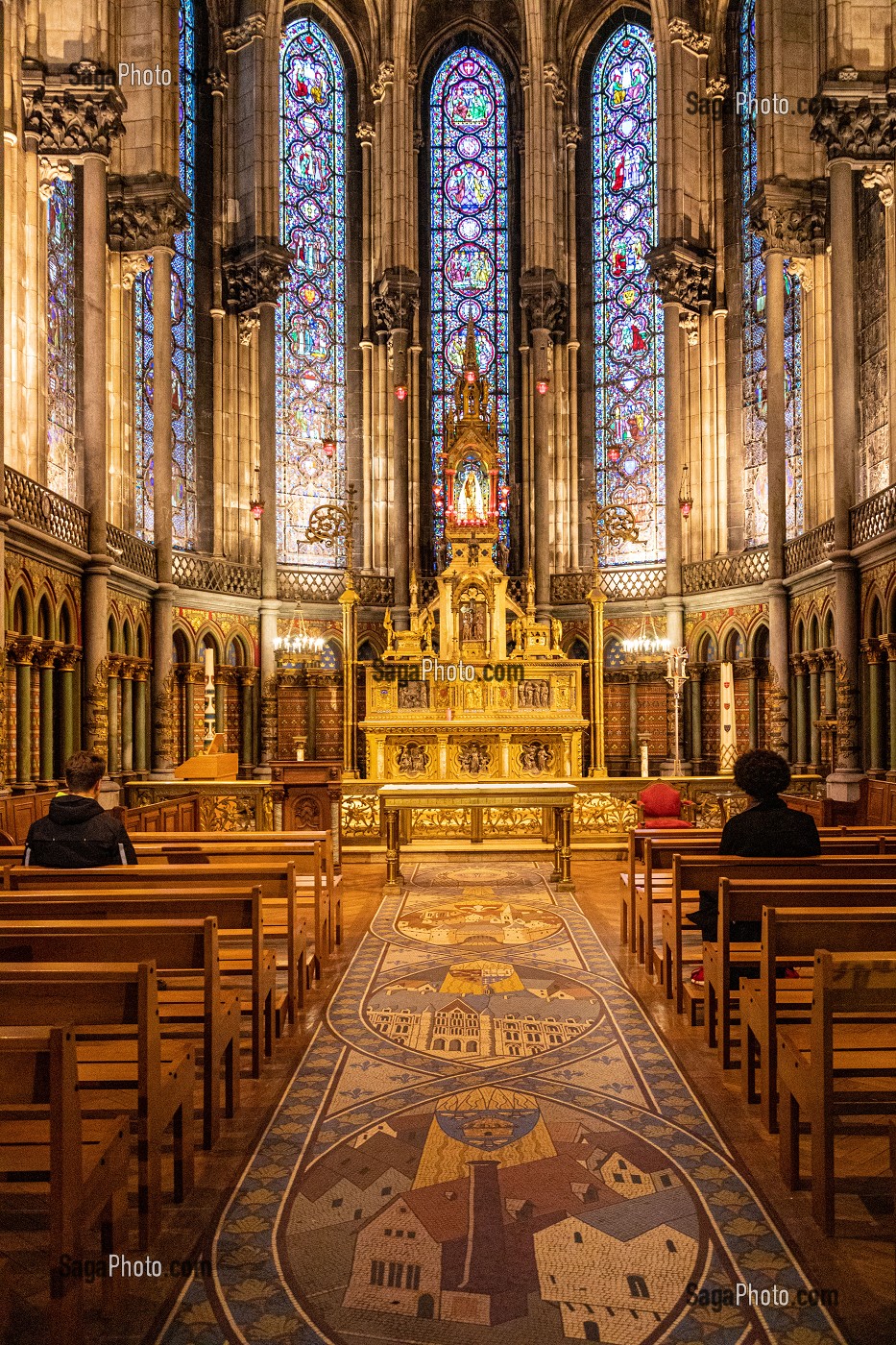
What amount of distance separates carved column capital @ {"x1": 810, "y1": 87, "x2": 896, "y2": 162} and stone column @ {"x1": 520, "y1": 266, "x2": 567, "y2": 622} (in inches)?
354

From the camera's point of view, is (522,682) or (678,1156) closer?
(678,1156)

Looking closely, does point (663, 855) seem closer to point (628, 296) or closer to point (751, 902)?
point (751, 902)

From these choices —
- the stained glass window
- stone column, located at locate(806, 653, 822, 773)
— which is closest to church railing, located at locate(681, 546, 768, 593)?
stone column, located at locate(806, 653, 822, 773)

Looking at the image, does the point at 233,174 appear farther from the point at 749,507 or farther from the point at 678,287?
the point at 749,507

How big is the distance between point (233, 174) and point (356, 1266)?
2496 cm

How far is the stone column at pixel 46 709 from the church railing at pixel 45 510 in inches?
68.9

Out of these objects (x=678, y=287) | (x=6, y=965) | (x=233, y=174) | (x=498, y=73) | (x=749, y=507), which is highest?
(x=498, y=73)

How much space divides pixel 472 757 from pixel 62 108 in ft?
39.7

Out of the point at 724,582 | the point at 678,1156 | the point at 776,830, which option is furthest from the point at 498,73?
the point at 678,1156

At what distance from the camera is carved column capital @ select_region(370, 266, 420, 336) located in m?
→ 24.8

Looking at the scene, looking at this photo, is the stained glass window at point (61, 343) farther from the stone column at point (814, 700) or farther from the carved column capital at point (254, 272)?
the stone column at point (814, 700)

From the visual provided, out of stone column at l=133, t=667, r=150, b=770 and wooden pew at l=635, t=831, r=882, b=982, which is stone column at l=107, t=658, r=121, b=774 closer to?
stone column at l=133, t=667, r=150, b=770

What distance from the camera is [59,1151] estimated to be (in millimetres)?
2924

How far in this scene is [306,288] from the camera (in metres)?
25.9
